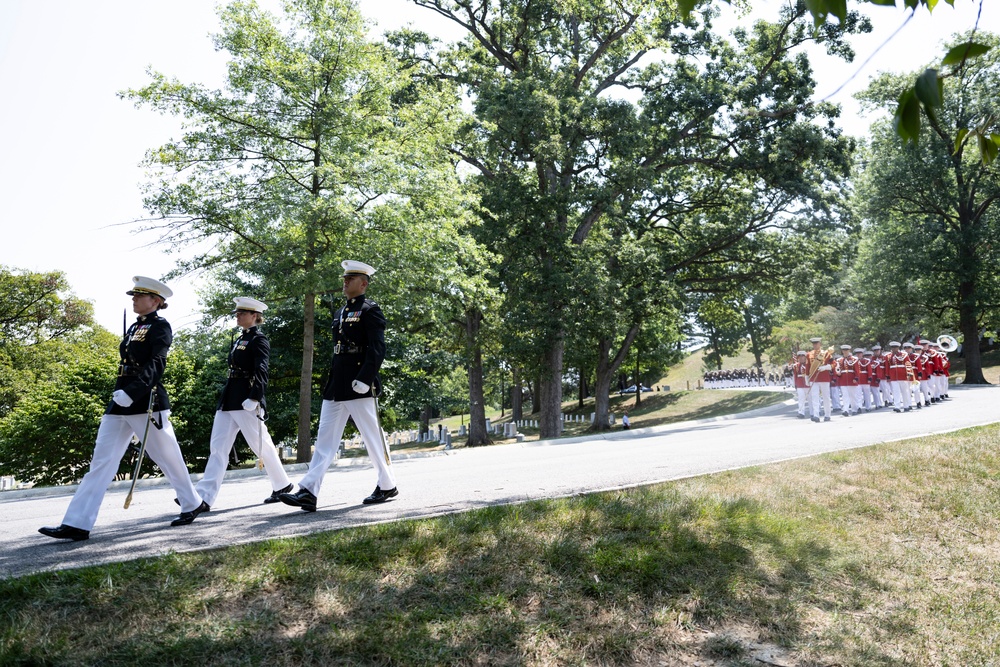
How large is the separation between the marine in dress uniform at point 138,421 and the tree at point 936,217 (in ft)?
132

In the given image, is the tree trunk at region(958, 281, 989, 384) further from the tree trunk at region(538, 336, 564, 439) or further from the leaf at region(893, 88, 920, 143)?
the leaf at region(893, 88, 920, 143)

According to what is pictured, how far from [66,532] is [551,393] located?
2051 centimetres

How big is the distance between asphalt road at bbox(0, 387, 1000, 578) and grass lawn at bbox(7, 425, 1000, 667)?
757 millimetres

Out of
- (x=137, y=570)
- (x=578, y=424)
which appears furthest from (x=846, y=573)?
(x=578, y=424)

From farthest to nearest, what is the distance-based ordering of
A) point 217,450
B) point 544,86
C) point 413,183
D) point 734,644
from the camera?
point 544,86
point 413,183
point 217,450
point 734,644

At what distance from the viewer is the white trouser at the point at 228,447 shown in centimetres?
700

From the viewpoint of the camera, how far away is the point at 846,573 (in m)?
5.21

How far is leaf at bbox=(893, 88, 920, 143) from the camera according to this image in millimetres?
2305

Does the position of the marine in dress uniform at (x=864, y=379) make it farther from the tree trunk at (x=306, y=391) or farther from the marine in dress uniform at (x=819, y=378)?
the tree trunk at (x=306, y=391)

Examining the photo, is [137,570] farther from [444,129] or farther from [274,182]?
[444,129]

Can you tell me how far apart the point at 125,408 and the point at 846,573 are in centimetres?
567

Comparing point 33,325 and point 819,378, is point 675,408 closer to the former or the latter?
point 819,378

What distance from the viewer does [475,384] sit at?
27469mm

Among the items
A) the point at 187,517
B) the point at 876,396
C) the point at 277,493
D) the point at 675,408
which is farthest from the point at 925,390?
the point at 187,517
